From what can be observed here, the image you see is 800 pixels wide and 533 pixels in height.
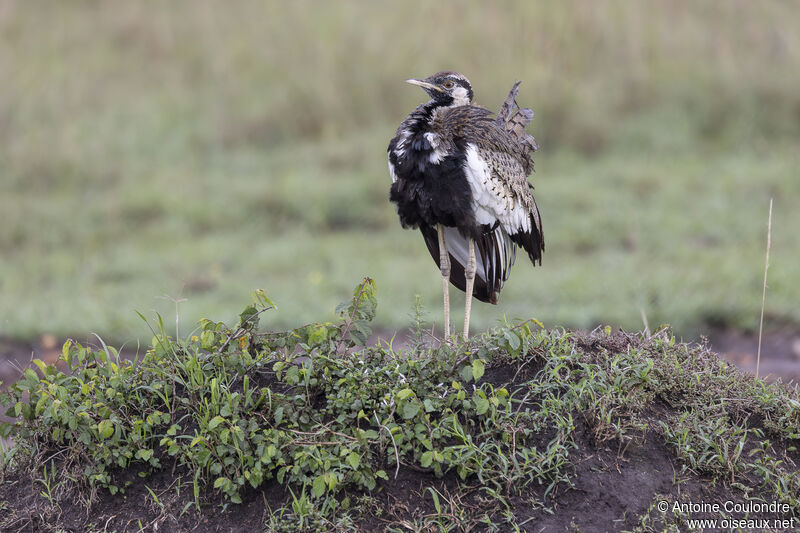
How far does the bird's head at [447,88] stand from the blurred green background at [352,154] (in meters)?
2.45

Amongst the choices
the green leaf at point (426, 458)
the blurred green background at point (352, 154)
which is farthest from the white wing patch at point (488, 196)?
the blurred green background at point (352, 154)

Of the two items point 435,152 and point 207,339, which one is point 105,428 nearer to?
point 207,339

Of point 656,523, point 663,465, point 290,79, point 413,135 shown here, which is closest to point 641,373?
point 663,465

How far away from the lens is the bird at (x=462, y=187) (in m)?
3.80

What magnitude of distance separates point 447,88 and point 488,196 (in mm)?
582

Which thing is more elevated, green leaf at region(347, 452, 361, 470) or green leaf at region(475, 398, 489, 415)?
green leaf at region(475, 398, 489, 415)

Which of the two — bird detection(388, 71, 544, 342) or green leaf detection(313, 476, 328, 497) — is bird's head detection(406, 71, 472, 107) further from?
green leaf detection(313, 476, 328, 497)

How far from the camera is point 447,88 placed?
4.07 meters

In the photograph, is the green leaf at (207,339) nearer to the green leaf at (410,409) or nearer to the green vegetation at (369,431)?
the green vegetation at (369,431)

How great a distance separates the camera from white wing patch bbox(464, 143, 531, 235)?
3803 mm

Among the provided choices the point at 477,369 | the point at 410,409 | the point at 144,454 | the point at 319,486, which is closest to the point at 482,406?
the point at 477,369

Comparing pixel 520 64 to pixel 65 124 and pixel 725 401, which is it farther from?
pixel 725 401

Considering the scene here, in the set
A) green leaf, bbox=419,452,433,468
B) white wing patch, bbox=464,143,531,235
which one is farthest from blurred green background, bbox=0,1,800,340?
green leaf, bbox=419,452,433,468

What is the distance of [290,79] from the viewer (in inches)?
400
